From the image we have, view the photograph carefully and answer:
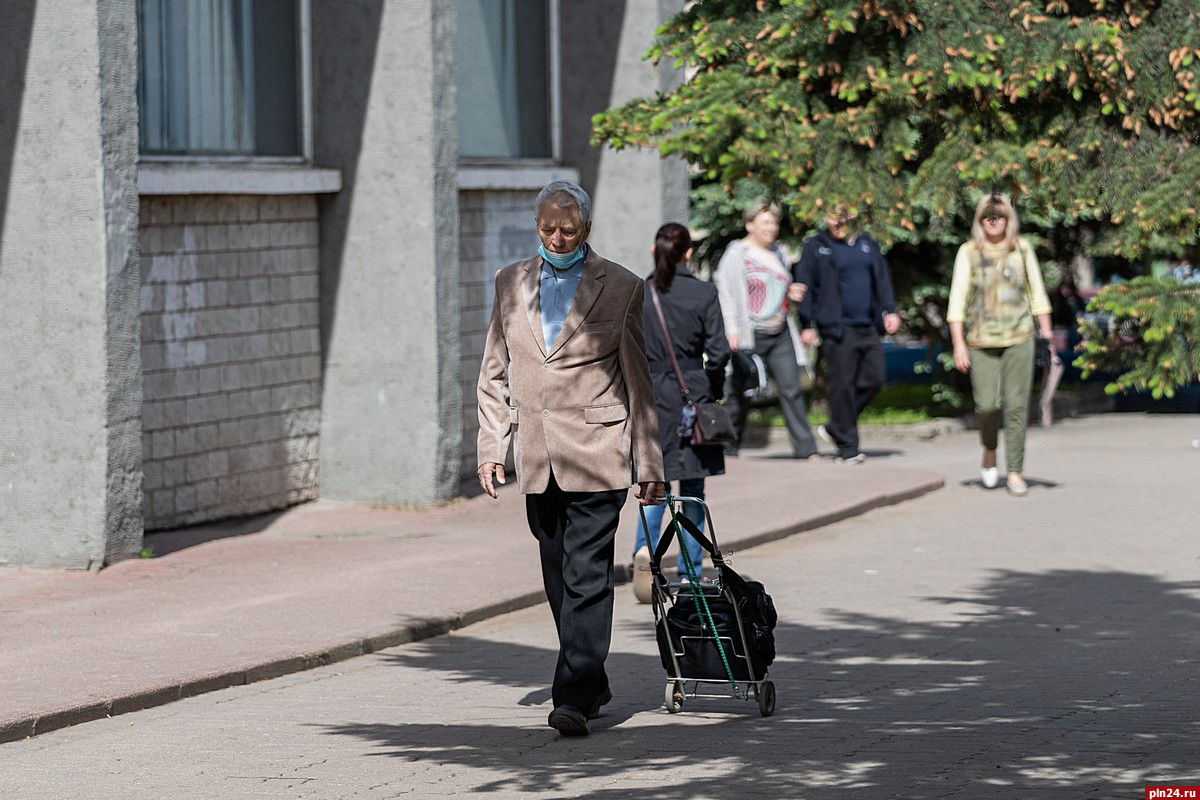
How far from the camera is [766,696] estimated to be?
296 inches

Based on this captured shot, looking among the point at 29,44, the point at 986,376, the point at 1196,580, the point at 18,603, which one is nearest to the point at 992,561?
the point at 1196,580

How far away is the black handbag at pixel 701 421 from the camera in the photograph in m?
10.2

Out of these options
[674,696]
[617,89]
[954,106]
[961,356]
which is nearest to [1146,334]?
[954,106]

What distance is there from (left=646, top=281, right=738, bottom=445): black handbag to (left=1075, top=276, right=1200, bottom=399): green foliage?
3.83 m

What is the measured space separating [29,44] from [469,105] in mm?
5036

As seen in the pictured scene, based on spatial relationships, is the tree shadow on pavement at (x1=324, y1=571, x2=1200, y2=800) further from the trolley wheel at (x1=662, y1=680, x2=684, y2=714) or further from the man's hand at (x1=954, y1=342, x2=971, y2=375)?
the man's hand at (x1=954, y1=342, x2=971, y2=375)

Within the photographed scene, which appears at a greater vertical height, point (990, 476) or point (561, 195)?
point (561, 195)

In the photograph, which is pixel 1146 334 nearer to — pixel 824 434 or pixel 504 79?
pixel 504 79

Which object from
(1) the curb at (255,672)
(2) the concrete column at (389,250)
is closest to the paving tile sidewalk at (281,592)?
(1) the curb at (255,672)

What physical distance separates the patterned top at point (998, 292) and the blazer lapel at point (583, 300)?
23.1 feet

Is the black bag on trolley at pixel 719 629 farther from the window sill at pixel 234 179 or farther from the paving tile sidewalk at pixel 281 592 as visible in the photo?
the window sill at pixel 234 179

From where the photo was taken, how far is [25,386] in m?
11.2

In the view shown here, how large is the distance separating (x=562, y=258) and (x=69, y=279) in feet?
14.7

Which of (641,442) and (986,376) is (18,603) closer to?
(641,442)
